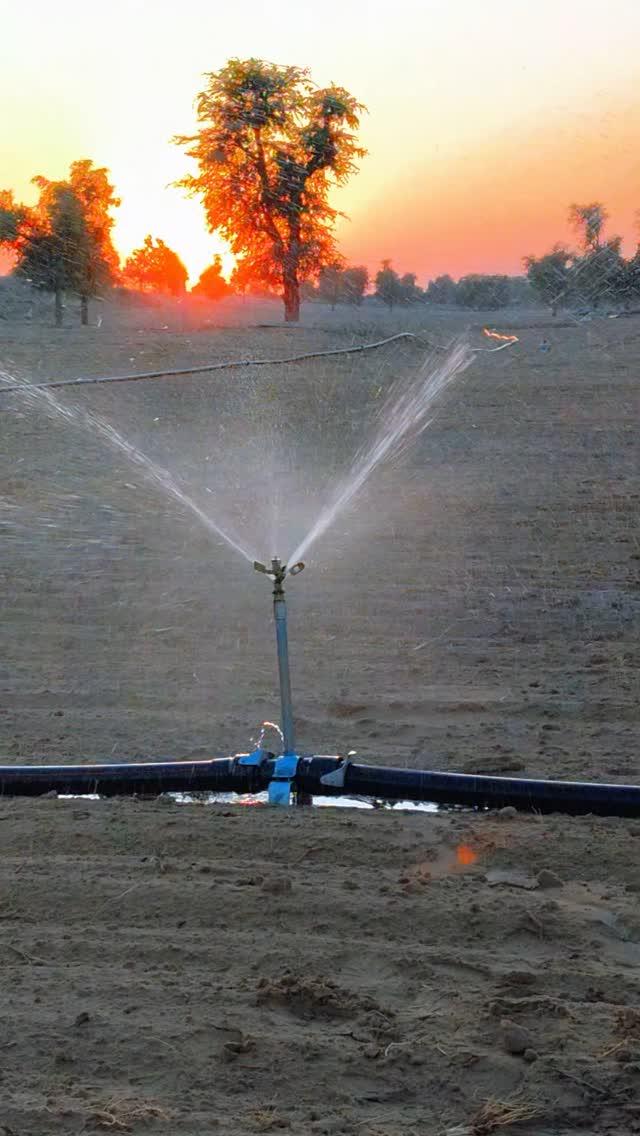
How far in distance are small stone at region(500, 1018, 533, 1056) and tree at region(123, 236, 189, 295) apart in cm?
4803

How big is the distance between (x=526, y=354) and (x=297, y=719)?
13.9 metres

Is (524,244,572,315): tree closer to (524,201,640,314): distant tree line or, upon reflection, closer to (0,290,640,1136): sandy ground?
(524,201,640,314): distant tree line

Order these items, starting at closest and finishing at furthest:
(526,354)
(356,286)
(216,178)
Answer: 1. (526,354)
2. (216,178)
3. (356,286)

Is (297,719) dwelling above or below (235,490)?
below

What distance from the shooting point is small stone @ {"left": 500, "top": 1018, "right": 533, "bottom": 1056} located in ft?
8.15

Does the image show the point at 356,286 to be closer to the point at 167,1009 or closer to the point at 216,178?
the point at 216,178

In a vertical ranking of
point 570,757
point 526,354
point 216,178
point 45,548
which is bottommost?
point 570,757

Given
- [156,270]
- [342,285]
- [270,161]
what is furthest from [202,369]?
[156,270]

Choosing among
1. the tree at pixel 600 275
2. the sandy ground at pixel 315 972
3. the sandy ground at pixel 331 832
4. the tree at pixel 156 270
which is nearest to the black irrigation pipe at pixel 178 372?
the tree at pixel 600 275

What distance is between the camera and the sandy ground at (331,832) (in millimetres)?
2422

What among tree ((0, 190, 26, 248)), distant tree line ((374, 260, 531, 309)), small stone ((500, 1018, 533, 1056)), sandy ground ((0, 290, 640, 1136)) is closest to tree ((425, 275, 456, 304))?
distant tree line ((374, 260, 531, 309))

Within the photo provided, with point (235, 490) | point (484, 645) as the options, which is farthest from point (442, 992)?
point (235, 490)

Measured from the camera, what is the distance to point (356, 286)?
131ft

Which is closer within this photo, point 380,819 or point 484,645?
point 380,819
